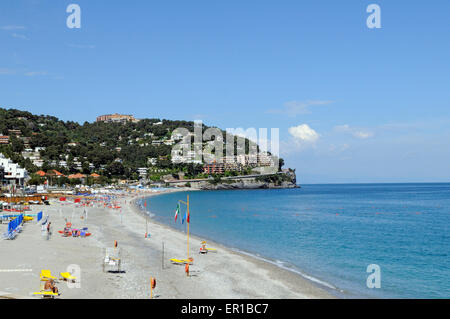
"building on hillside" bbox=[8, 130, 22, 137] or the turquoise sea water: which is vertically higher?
"building on hillside" bbox=[8, 130, 22, 137]

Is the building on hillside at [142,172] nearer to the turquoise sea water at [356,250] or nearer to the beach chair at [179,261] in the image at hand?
the turquoise sea water at [356,250]

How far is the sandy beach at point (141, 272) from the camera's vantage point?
16.5 meters

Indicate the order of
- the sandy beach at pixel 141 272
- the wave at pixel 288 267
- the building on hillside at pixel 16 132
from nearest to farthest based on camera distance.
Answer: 1. the sandy beach at pixel 141 272
2. the wave at pixel 288 267
3. the building on hillside at pixel 16 132

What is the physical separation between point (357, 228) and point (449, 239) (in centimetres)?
1097

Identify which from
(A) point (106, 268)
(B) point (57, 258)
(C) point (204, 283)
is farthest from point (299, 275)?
(B) point (57, 258)

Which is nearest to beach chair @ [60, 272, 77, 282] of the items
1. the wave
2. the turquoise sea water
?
the wave

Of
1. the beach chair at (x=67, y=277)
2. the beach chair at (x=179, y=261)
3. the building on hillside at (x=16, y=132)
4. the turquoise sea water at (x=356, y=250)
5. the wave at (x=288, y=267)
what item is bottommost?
the turquoise sea water at (x=356, y=250)

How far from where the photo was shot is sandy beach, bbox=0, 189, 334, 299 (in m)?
16.5

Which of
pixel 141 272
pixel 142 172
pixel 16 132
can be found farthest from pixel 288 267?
pixel 16 132

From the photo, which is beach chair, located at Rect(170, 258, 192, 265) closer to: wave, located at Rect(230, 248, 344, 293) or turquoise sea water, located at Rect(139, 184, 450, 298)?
wave, located at Rect(230, 248, 344, 293)

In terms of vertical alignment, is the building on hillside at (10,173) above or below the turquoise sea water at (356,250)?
above

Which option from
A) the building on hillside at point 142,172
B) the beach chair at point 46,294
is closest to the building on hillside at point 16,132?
the building on hillside at point 142,172

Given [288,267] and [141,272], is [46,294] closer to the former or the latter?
[141,272]

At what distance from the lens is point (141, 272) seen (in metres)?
20.2
